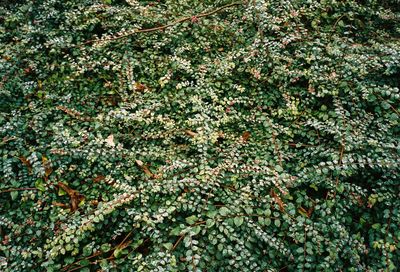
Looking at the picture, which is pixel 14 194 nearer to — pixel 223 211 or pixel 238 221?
pixel 223 211

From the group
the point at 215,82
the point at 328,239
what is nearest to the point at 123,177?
the point at 215,82

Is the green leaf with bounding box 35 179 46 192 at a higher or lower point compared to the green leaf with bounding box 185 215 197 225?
lower

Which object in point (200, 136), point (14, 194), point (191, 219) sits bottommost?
point (14, 194)

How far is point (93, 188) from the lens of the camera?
290cm

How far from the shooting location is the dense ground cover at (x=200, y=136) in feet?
8.61

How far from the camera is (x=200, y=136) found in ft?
9.51

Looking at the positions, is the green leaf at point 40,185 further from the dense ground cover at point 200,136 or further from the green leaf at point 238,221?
the green leaf at point 238,221

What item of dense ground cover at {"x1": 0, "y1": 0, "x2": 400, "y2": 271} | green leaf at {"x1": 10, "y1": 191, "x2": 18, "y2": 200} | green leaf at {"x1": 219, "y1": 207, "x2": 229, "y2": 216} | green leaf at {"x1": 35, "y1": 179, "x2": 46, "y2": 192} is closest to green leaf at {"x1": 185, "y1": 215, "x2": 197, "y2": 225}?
dense ground cover at {"x1": 0, "y1": 0, "x2": 400, "y2": 271}

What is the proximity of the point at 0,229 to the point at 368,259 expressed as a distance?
113 inches

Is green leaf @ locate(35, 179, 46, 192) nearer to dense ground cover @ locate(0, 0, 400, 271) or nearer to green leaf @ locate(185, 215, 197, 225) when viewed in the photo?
dense ground cover @ locate(0, 0, 400, 271)

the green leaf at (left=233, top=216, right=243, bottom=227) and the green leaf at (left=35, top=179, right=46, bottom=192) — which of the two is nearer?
the green leaf at (left=233, top=216, right=243, bottom=227)

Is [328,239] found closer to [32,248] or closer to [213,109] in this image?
[213,109]

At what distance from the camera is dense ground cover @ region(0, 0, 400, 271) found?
262cm

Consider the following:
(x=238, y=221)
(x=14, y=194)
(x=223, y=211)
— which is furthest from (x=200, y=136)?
(x=14, y=194)
